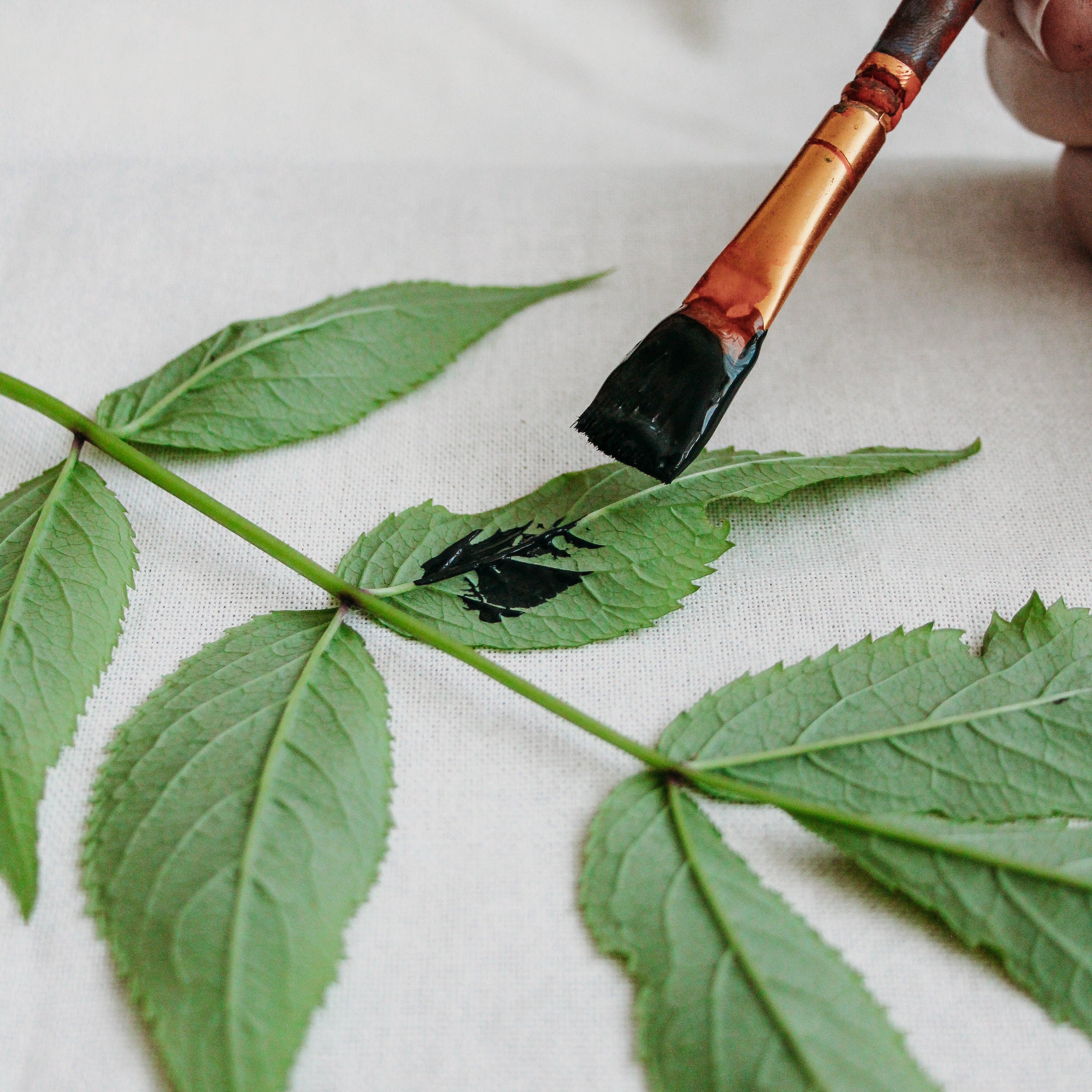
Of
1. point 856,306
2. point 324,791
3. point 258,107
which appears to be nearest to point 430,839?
point 324,791

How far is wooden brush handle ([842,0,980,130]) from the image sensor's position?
47 centimetres

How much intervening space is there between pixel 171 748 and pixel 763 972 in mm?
243

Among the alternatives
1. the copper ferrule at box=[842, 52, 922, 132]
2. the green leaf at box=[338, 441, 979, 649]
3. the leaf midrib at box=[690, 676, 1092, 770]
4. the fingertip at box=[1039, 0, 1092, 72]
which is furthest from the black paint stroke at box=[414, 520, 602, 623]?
the fingertip at box=[1039, 0, 1092, 72]

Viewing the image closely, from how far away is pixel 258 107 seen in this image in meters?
0.82

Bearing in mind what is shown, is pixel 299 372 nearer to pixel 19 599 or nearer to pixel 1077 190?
pixel 19 599

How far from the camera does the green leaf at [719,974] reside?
0.35m

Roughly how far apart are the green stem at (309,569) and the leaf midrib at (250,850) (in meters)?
0.02

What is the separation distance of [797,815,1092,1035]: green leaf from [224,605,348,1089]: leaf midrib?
0.70 ft

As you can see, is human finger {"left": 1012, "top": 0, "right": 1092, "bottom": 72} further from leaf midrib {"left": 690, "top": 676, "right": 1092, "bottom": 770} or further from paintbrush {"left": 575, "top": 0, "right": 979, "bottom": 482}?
leaf midrib {"left": 690, "top": 676, "right": 1092, "bottom": 770}

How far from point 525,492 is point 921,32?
282 mm

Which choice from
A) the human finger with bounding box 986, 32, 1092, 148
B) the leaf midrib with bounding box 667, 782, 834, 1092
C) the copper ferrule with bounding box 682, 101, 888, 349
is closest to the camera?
the leaf midrib with bounding box 667, 782, 834, 1092

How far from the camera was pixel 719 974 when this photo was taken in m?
0.36

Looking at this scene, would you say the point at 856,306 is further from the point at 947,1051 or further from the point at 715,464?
the point at 947,1051

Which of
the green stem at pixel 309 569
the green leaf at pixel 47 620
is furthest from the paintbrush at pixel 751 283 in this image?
the green leaf at pixel 47 620
